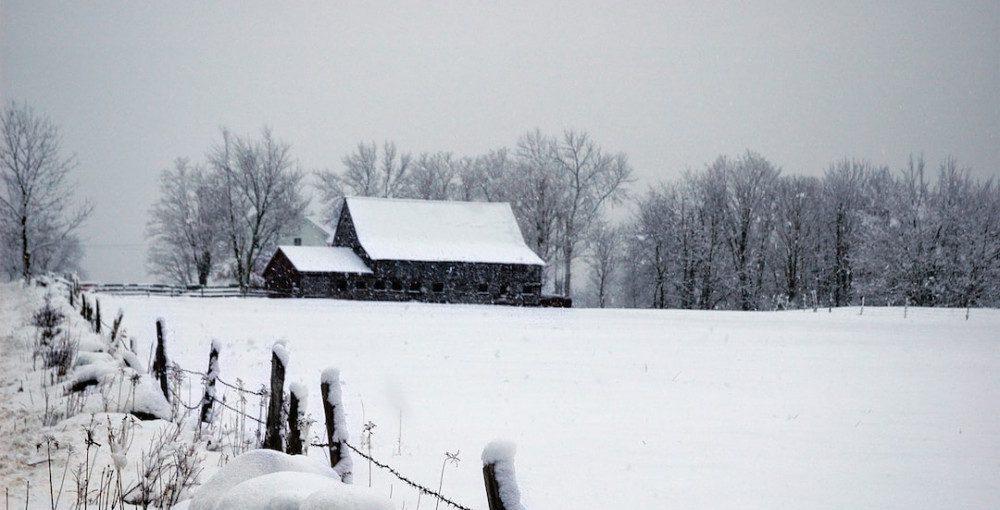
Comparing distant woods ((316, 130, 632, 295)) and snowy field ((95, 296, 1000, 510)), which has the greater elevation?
distant woods ((316, 130, 632, 295))

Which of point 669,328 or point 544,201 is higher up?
point 544,201

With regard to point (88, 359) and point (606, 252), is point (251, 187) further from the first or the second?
point (88, 359)

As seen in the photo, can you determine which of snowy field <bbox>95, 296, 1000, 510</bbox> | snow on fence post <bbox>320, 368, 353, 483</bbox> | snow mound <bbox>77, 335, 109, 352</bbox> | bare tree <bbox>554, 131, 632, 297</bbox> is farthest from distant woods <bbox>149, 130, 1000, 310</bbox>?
snow on fence post <bbox>320, 368, 353, 483</bbox>

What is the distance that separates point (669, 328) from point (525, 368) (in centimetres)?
1261

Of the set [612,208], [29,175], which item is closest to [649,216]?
[612,208]

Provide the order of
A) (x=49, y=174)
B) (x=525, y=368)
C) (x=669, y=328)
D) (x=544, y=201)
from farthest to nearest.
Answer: (x=544, y=201)
(x=49, y=174)
(x=669, y=328)
(x=525, y=368)

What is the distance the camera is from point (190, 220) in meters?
55.6

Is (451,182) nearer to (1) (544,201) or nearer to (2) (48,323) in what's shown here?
(1) (544,201)

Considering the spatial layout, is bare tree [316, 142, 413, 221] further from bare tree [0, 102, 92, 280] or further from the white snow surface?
the white snow surface

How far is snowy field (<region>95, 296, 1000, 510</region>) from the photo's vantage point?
249 inches

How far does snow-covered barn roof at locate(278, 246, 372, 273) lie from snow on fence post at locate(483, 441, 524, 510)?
38948mm

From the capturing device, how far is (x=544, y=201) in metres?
52.8

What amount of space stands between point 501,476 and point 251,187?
5555 centimetres

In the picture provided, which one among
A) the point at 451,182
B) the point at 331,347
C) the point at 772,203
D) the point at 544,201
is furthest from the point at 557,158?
the point at 331,347
